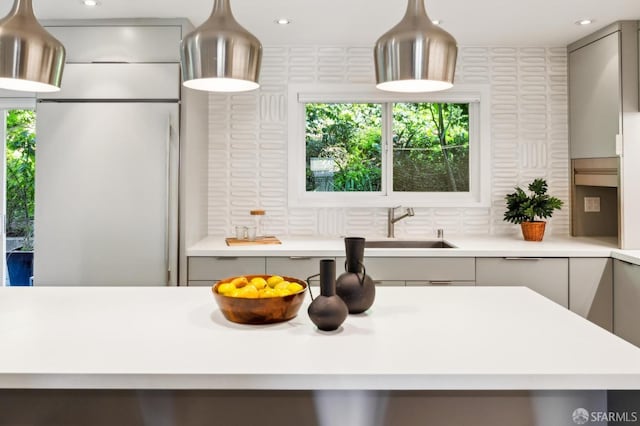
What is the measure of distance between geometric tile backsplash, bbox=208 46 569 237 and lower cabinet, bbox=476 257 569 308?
0.76m

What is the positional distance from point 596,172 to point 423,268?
4.75 ft

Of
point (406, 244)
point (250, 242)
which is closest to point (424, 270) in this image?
point (406, 244)

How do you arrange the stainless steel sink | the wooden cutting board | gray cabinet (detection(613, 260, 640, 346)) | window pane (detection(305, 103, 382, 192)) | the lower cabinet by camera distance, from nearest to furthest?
gray cabinet (detection(613, 260, 640, 346)) < the lower cabinet < the wooden cutting board < the stainless steel sink < window pane (detection(305, 103, 382, 192))

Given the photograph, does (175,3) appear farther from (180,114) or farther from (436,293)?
(436,293)

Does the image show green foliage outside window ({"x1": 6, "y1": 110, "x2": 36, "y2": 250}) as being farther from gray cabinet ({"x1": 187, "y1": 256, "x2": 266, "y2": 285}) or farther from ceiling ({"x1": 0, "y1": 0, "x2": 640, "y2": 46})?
gray cabinet ({"x1": 187, "y1": 256, "x2": 266, "y2": 285})

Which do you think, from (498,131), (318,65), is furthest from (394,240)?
(318,65)

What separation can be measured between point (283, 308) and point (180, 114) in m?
2.05

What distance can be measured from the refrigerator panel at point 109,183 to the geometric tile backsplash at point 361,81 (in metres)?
0.72

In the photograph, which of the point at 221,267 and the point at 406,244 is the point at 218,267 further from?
the point at 406,244

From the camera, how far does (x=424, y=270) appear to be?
3084 millimetres

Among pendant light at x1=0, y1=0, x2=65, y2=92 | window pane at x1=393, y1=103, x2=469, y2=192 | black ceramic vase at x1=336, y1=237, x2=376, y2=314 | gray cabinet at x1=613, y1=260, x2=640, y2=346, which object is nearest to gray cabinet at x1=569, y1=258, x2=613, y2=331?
gray cabinet at x1=613, y1=260, x2=640, y2=346

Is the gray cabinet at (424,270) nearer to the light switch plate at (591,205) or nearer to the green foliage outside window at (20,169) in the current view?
the light switch plate at (591,205)

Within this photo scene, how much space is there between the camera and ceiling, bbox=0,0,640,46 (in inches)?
115

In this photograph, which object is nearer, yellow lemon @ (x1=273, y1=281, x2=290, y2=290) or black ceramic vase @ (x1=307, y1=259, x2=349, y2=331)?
black ceramic vase @ (x1=307, y1=259, x2=349, y2=331)
